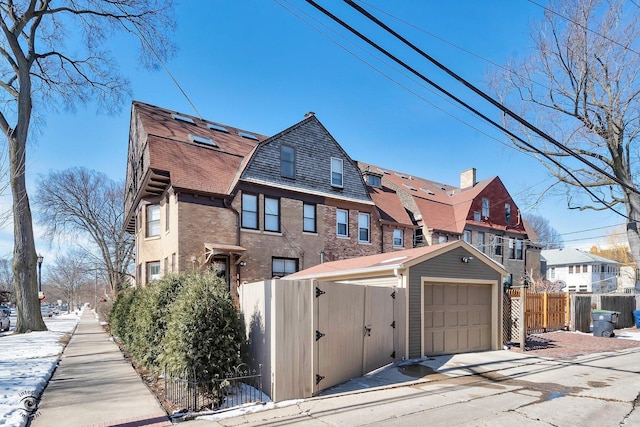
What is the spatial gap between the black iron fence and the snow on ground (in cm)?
212

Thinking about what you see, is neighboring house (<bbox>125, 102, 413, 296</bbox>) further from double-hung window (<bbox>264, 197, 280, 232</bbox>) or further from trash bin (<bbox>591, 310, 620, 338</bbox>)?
trash bin (<bbox>591, 310, 620, 338</bbox>)

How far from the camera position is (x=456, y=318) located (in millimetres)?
11625

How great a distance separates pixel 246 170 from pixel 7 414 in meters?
12.3

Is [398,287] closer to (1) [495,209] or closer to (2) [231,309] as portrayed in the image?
(2) [231,309]

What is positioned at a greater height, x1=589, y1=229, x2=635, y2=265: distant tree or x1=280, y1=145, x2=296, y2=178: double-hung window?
x1=280, y1=145, x2=296, y2=178: double-hung window

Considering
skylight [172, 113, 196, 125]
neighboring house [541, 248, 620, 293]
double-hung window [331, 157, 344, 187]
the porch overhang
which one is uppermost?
skylight [172, 113, 196, 125]

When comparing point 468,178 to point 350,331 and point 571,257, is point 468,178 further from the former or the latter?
point 571,257

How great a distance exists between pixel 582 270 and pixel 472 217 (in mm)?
32966

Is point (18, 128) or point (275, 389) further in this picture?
point (18, 128)

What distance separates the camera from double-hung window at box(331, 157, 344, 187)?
66.8 ft

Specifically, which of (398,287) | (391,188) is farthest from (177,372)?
(391,188)

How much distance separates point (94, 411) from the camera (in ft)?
20.1

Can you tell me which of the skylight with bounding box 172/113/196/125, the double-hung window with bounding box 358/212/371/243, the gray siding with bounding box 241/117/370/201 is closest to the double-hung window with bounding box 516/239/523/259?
the double-hung window with bounding box 358/212/371/243

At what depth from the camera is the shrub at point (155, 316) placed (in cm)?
870
